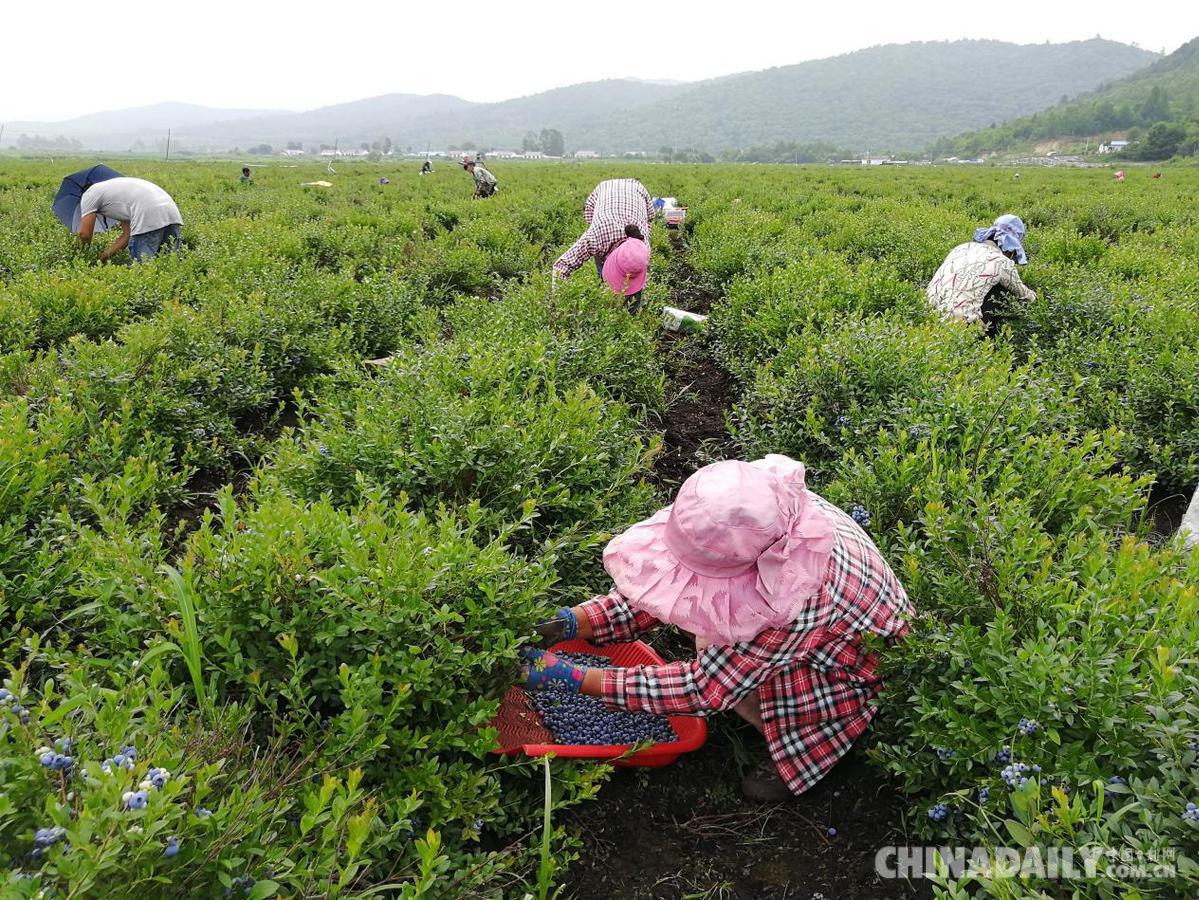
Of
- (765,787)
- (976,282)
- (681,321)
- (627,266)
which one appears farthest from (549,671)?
(681,321)

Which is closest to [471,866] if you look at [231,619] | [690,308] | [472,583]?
[472,583]

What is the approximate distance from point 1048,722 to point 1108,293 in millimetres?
5605

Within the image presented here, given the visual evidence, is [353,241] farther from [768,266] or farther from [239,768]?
[239,768]

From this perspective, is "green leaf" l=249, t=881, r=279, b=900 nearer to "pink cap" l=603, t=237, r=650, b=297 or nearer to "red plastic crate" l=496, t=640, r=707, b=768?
"red plastic crate" l=496, t=640, r=707, b=768

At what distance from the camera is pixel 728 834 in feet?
7.98

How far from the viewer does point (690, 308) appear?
27.7 ft

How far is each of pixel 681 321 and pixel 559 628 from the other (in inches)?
203

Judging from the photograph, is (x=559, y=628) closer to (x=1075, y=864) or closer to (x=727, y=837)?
(x=727, y=837)

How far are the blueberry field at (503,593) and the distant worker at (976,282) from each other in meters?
0.45

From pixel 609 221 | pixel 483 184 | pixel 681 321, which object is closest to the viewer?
pixel 609 221

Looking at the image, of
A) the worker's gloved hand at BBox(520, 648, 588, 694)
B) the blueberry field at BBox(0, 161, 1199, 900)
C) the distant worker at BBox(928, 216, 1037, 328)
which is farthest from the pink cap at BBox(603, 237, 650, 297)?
the worker's gloved hand at BBox(520, 648, 588, 694)

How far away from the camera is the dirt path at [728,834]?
2.24m

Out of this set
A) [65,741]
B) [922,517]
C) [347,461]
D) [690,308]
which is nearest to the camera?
[65,741]

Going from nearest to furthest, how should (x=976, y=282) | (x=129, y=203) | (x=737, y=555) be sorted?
(x=737, y=555), (x=976, y=282), (x=129, y=203)
